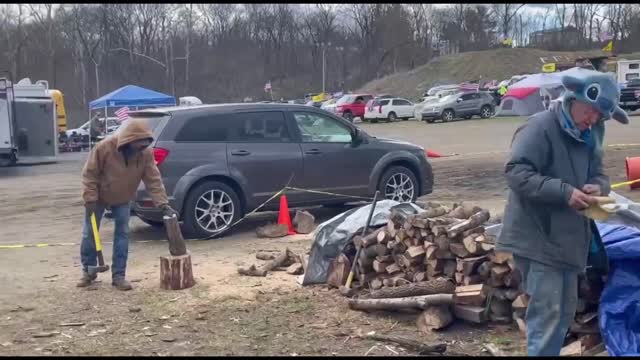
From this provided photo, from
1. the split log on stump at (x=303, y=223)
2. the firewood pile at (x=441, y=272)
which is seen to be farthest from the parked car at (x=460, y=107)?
the firewood pile at (x=441, y=272)

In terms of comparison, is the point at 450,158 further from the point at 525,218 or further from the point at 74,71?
the point at 74,71

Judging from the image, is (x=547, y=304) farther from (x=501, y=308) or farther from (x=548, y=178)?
(x=501, y=308)

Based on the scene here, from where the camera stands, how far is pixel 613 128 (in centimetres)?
2845

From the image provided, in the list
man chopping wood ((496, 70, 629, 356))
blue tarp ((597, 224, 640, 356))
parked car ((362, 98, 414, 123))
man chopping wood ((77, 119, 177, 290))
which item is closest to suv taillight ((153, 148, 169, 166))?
man chopping wood ((77, 119, 177, 290))

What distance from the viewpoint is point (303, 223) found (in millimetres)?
9961

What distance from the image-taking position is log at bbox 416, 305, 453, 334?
228 inches

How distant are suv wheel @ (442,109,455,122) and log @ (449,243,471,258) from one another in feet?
117

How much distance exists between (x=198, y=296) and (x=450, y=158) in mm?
14268

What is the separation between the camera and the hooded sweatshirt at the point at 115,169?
7.20 m

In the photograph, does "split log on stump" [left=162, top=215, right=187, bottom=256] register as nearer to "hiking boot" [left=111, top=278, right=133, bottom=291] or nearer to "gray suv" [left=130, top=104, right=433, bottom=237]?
"hiking boot" [left=111, top=278, right=133, bottom=291]

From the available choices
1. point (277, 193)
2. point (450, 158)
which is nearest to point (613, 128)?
point (450, 158)

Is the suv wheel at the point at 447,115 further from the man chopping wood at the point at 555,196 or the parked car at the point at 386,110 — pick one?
the man chopping wood at the point at 555,196

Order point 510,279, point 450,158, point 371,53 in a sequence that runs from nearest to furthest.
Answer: point 510,279
point 450,158
point 371,53

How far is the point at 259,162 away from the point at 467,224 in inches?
170
